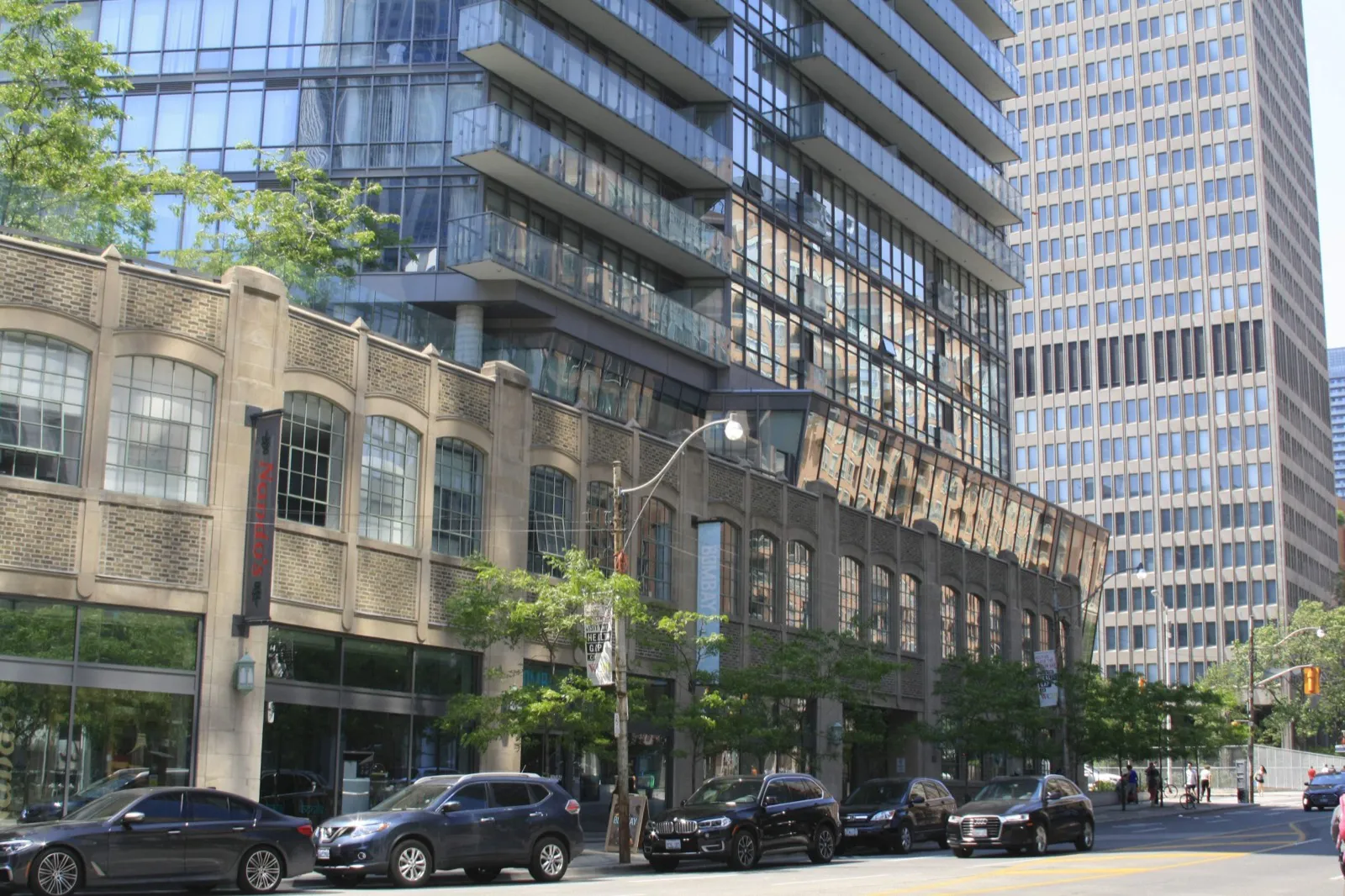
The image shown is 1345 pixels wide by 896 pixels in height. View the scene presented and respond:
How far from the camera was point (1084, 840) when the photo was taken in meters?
30.7

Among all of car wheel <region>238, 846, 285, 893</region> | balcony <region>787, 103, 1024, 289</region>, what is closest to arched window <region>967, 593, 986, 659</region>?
balcony <region>787, 103, 1024, 289</region>

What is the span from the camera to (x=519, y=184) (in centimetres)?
3912

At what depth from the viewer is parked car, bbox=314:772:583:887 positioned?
2147cm

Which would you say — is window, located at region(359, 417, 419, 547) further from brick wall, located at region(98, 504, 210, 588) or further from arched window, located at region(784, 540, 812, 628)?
arched window, located at region(784, 540, 812, 628)

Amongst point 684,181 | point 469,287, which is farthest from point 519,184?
point 684,181

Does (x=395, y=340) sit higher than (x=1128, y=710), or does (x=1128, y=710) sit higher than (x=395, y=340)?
(x=395, y=340)

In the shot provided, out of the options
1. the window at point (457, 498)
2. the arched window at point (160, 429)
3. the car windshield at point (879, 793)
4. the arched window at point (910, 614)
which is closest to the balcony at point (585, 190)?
the window at point (457, 498)

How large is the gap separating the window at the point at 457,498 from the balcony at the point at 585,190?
29.6 ft

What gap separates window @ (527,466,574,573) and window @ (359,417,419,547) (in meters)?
3.56

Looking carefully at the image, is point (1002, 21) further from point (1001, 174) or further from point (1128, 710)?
point (1128, 710)

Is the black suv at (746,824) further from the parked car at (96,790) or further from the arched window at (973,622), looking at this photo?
the arched window at (973,622)

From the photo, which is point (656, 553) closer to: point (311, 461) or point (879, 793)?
point (879, 793)

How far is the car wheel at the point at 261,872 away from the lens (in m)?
20.0

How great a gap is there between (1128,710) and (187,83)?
4284 cm
